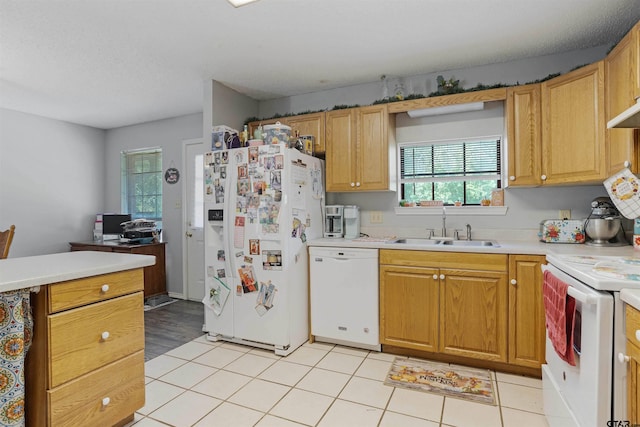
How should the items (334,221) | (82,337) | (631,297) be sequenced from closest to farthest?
(631,297), (82,337), (334,221)

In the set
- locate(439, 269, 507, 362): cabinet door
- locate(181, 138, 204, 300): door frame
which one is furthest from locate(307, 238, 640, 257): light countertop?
locate(181, 138, 204, 300): door frame

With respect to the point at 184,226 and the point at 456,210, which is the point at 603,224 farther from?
the point at 184,226

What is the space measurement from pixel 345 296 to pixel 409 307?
0.54 m

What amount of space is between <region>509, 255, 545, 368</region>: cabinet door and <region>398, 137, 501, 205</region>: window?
0.90m

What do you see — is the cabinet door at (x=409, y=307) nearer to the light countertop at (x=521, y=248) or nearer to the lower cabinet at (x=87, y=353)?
the light countertop at (x=521, y=248)

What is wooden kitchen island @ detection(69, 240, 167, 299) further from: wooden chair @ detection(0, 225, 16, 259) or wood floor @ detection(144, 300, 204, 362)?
wooden chair @ detection(0, 225, 16, 259)

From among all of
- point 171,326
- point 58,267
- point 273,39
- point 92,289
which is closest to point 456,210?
point 273,39

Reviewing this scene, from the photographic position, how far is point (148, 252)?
4.36 m

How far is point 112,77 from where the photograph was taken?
10.7 ft

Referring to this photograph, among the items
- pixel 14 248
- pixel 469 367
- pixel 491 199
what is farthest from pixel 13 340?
pixel 14 248

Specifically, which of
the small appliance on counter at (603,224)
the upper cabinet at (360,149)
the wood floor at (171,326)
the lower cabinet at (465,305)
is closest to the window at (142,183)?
the wood floor at (171,326)

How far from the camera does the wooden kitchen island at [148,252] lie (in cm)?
417

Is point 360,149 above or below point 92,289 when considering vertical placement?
above

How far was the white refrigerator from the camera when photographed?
9.02ft
